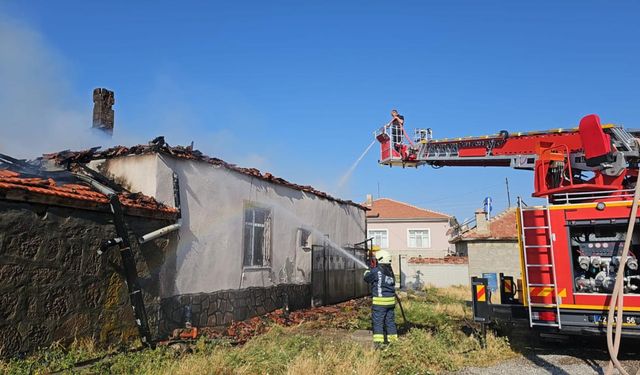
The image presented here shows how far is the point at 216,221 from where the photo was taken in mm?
10461

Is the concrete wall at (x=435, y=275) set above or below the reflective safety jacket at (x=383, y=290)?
below

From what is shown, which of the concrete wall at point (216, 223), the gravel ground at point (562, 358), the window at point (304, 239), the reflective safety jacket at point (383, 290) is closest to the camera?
the gravel ground at point (562, 358)

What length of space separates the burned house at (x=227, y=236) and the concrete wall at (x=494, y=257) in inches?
570

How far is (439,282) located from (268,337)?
23688 millimetres

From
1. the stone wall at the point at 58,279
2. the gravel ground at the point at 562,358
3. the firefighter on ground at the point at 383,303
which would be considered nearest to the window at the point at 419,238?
the gravel ground at the point at 562,358

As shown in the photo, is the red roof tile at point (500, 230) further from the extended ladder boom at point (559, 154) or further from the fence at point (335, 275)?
the extended ladder boom at point (559, 154)

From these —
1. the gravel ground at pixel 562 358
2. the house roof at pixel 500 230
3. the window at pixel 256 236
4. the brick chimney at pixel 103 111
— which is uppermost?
the brick chimney at pixel 103 111

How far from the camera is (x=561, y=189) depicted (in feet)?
27.1

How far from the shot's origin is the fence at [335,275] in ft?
47.2

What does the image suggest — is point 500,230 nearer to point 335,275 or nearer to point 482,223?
point 482,223

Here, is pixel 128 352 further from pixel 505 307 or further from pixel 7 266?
pixel 505 307

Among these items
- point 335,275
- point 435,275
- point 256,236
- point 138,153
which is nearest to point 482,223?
point 435,275

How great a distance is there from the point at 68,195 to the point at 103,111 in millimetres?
7337

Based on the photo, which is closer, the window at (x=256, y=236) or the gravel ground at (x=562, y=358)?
the gravel ground at (x=562, y=358)
